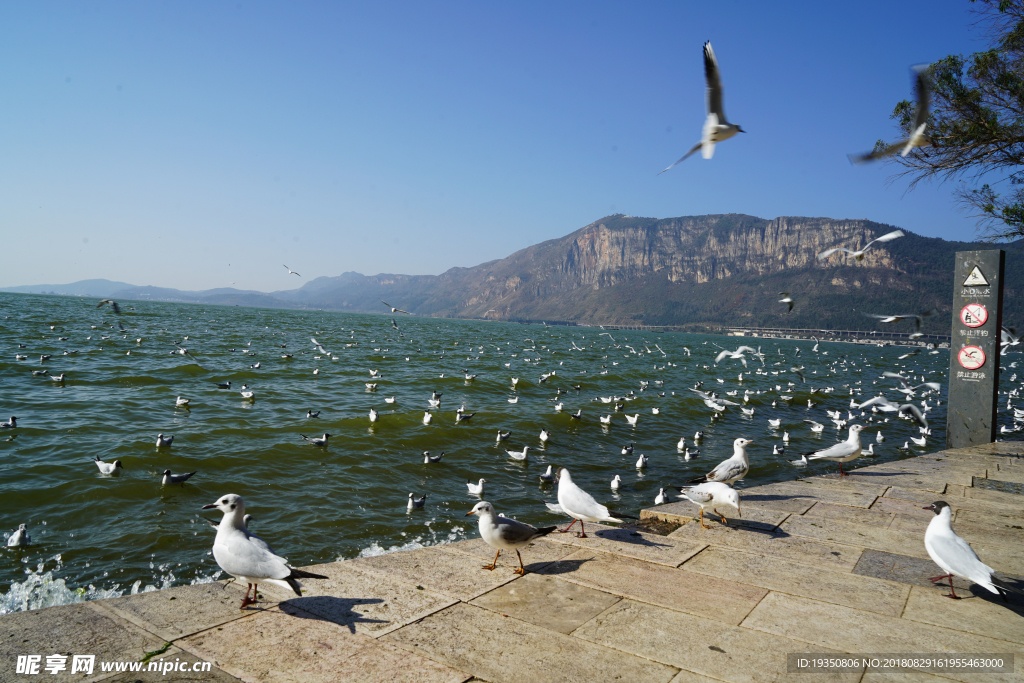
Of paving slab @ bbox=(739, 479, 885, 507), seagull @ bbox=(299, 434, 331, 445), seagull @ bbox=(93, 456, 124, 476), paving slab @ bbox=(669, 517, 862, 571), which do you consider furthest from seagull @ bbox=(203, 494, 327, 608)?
seagull @ bbox=(299, 434, 331, 445)

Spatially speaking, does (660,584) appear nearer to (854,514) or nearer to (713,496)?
(713,496)

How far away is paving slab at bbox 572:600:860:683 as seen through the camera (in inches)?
129

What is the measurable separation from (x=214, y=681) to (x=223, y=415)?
44.5 feet

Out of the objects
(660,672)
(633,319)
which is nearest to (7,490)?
(660,672)

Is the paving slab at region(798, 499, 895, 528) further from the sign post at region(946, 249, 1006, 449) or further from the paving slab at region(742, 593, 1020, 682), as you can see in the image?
the sign post at region(946, 249, 1006, 449)

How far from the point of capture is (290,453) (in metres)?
11.7

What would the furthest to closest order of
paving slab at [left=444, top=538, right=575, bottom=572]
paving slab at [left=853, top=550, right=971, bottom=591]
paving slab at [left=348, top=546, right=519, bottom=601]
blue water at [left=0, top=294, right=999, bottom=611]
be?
blue water at [left=0, top=294, right=999, bottom=611]
paving slab at [left=444, top=538, right=575, bottom=572]
paving slab at [left=853, top=550, right=971, bottom=591]
paving slab at [left=348, top=546, right=519, bottom=601]

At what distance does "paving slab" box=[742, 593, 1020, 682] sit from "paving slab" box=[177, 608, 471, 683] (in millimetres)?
2375

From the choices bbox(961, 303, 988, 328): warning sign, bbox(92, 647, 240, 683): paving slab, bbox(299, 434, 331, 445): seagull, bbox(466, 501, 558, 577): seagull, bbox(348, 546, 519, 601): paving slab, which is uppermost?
bbox(961, 303, 988, 328): warning sign

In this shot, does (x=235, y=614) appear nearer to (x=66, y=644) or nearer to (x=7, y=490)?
(x=66, y=644)

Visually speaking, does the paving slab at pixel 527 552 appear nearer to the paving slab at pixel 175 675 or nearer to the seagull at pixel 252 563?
the seagull at pixel 252 563

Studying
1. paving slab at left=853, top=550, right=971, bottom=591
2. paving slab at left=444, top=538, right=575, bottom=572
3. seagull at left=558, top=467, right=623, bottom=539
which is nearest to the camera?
paving slab at left=853, top=550, right=971, bottom=591

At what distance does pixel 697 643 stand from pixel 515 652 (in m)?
1.24

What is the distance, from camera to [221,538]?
14.0 feet
